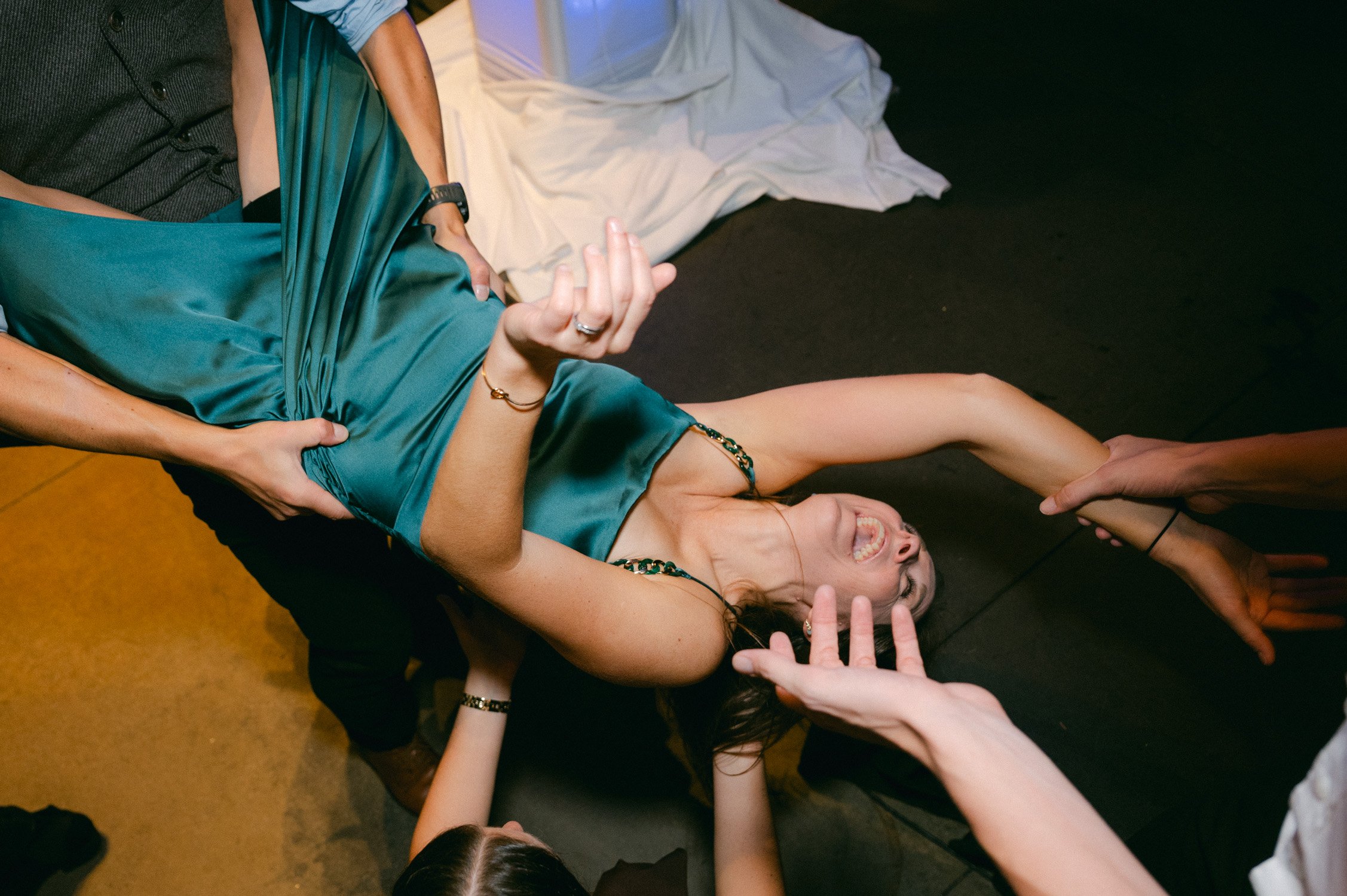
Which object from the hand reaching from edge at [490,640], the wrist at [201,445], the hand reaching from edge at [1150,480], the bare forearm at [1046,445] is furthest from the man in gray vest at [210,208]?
the hand reaching from edge at [1150,480]

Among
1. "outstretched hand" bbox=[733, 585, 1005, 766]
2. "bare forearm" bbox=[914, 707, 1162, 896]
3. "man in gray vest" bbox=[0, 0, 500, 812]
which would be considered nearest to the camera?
"bare forearm" bbox=[914, 707, 1162, 896]

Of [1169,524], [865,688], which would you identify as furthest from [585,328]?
[1169,524]

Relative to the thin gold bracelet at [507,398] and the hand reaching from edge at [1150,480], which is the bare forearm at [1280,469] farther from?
the thin gold bracelet at [507,398]

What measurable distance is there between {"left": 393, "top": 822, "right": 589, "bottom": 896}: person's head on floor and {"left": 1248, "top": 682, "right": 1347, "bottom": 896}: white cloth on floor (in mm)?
936

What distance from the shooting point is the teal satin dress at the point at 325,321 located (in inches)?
55.4

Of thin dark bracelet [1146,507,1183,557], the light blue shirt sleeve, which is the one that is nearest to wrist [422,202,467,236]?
the light blue shirt sleeve

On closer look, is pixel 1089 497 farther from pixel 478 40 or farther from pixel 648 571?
→ pixel 478 40

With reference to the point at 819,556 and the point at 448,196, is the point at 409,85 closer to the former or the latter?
the point at 448,196

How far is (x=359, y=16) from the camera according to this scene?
5.53ft

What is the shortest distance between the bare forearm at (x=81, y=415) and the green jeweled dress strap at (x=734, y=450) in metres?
0.89

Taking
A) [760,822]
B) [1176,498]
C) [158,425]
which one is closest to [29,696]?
[158,425]

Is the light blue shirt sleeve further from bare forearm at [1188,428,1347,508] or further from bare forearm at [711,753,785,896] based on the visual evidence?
bare forearm at [1188,428,1347,508]

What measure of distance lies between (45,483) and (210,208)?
1550 mm

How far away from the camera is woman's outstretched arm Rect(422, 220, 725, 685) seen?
0.93 meters
